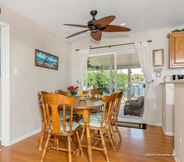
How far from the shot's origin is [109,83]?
501 centimetres

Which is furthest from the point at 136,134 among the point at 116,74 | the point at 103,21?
the point at 103,21

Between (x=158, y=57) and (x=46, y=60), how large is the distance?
2696mm

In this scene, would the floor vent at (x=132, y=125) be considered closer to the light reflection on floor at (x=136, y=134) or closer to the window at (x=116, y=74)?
the light reflection on floor at (x=136, y=134)

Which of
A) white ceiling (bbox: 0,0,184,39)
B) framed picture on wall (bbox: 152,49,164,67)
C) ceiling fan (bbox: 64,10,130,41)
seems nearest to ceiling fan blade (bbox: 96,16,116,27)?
ceiling fan (bbox: 64,10,130,41)

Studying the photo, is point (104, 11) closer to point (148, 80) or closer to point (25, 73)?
point (25, 73)

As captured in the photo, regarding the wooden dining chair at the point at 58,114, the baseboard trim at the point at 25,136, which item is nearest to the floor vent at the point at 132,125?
the baseboard trim at the point at 25,136

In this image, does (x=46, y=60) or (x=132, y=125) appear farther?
(x=132, y=125)

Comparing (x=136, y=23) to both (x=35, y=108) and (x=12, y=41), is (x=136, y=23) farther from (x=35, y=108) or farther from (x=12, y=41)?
(x=35, y=108)

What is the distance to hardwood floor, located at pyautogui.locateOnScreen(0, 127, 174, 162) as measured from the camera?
249 centimetres

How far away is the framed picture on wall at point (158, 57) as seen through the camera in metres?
4.27

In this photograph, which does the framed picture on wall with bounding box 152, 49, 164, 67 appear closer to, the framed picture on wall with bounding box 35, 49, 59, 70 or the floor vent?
the floor vent

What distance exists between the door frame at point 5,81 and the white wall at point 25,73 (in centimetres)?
7

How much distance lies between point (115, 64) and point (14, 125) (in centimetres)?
299

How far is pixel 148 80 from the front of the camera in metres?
4.37
